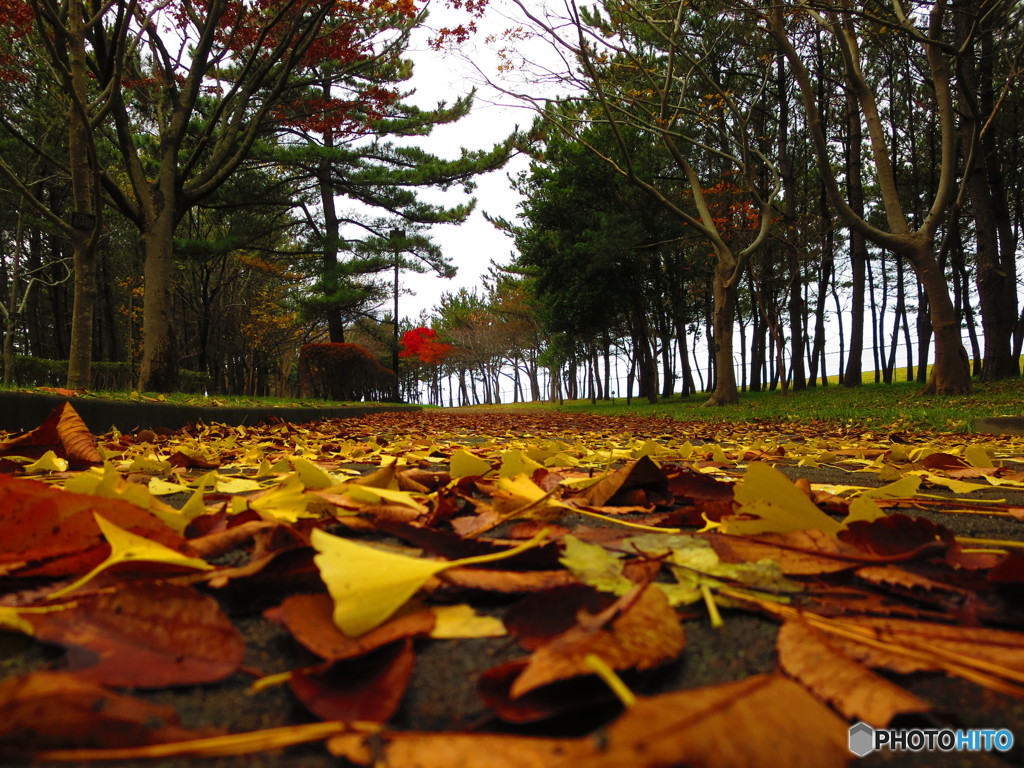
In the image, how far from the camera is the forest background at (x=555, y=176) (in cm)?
794

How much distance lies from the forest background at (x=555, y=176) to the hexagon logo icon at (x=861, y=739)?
6.55 meters

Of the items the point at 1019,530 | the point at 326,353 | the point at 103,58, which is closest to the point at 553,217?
the point at 326,353

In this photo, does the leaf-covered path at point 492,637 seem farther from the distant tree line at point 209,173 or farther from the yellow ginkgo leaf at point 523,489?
the distant tree line at point 209,173

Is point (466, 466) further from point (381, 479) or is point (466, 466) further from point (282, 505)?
point (282, 505)

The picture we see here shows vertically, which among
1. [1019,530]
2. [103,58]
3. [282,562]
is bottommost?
[1019,530]

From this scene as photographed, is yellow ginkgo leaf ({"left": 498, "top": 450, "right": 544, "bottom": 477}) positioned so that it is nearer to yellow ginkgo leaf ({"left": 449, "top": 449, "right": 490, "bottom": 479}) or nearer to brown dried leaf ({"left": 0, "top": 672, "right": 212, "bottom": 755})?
yellow ginkgo leaf ({"left": 449, "top": 449, "right": 490, "bottom": 479})

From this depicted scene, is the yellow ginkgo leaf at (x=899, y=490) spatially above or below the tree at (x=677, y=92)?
below

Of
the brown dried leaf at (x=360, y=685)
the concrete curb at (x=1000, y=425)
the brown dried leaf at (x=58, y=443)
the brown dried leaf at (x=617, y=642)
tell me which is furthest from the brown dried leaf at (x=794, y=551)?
the concrete curb at (x=1000, y=425)

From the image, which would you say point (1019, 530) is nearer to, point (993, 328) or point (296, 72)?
point (993, 328)

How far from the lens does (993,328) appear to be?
419 inches

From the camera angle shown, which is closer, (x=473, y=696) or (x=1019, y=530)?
(x=473, y=696)

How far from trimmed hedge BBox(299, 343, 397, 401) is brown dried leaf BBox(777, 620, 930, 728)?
15817 mm

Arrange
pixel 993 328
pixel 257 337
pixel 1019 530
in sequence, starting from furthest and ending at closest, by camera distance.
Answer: pixel 257 337, pixel 993 328, pixel 1019 530

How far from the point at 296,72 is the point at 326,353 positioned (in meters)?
6.80
